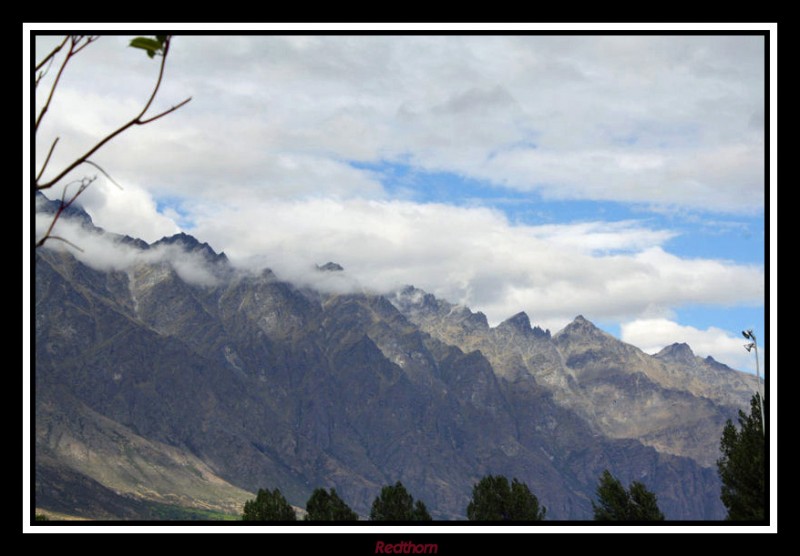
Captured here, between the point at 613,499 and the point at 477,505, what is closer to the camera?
the point at 613,499

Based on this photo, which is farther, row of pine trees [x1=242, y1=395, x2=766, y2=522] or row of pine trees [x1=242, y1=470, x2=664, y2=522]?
row of pine trees [x1=242, y1=470, x2=664, y2=522]

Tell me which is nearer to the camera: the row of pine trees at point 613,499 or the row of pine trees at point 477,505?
the row of pine trees at point 613,499

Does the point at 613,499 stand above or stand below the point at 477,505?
above
